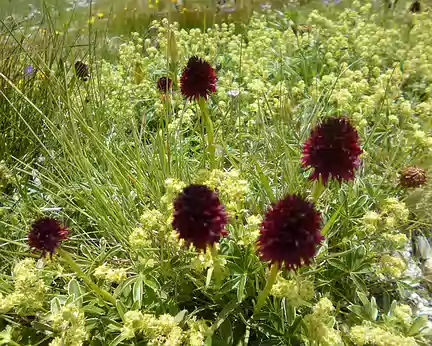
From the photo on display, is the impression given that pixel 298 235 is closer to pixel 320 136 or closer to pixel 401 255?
pixel 320 136

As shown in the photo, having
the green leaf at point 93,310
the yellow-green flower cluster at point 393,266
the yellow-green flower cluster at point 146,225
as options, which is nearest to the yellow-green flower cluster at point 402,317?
the yellow-green flower cluster at point 393,266

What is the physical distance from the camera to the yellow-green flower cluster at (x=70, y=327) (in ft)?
3.43

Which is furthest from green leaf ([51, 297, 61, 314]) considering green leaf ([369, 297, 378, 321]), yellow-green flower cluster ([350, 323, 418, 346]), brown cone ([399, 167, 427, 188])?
brown cone ([399, 167, 427, 188])

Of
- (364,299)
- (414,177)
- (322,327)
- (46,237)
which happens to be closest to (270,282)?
(322,327)

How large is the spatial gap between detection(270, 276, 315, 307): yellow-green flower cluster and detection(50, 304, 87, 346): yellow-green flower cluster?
61 cm

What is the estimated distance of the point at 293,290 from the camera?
3.25 ft

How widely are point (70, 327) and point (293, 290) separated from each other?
70 centimetres

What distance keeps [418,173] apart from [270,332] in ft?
3.22

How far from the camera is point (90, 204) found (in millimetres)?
1555

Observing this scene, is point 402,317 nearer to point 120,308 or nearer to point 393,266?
point 393,266

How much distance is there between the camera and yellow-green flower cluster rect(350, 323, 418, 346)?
1005 mm

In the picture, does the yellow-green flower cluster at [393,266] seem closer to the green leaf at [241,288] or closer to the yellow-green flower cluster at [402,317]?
the yellow-green flower cluster at [402,317]

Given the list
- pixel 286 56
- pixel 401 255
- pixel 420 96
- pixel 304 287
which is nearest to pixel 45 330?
pixel 304 287

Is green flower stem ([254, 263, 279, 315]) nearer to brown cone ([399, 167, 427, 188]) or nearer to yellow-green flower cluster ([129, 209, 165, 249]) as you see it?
yellow-green flower cluster ([129, 209, 165, 249])
